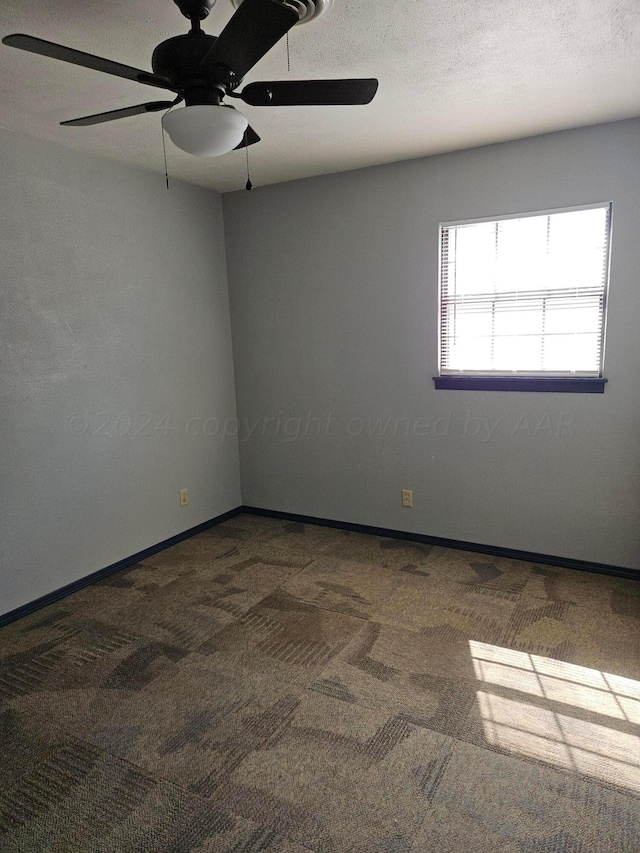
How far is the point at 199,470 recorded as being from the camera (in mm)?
4188

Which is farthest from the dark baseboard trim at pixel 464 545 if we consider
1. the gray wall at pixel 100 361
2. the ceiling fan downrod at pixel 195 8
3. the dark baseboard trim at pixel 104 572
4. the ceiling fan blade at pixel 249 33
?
the ceiling fan downrod at pixel 195 8

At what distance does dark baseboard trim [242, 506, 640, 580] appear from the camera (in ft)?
10.8

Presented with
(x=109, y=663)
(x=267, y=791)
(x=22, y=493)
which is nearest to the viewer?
(x=267, y=791)

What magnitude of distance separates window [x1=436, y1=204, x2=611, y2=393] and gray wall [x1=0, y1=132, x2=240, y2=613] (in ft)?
5.90

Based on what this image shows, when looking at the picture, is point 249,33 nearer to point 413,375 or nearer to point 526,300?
point 526,300

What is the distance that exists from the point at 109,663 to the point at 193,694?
0.49 metres

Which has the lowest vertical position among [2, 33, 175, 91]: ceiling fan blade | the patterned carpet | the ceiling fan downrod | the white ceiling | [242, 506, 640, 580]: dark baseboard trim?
the patterned carpet

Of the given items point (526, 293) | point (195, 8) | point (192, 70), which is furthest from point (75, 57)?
point (526, 293)

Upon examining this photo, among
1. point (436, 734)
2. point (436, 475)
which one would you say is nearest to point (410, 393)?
point (436, 475)

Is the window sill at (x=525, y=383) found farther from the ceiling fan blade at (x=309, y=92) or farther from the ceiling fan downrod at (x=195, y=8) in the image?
the ceiling fan downrod at (x=195, y=8)

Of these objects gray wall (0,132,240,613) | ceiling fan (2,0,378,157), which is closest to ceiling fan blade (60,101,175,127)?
ceiling fan (2,0,378,157)

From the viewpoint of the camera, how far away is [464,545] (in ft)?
12.2

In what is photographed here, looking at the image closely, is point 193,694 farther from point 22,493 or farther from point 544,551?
point 544,551

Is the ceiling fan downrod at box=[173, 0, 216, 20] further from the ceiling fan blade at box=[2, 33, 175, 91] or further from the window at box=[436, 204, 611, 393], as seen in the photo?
the window at box=[436, 204, 611, 393]
